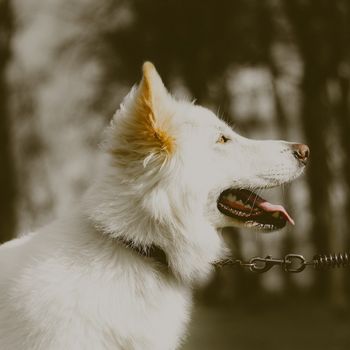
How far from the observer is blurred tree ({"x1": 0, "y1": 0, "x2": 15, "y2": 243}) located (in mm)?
16766

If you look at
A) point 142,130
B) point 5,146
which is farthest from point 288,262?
point 5,146

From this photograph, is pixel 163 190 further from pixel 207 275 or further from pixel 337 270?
pixel 337 270

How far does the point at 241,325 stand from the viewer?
1698 centimetres

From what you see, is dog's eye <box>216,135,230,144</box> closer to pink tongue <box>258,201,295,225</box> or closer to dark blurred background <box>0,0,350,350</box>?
pink tongue <box>258,201,295,225</box>

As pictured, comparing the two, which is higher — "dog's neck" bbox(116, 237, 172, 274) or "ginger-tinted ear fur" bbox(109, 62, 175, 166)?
"ginger-tinted ear fur" bbox(109, 62, 175, 166)

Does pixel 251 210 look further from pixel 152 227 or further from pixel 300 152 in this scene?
pixel 152 227

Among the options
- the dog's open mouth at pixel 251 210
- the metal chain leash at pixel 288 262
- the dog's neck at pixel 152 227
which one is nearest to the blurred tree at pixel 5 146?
the metal chain leash at pixel 288 262

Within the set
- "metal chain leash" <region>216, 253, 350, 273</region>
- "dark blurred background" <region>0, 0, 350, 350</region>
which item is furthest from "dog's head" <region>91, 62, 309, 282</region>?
"dark blurred background" <region>0, 0, 350, 350</region>

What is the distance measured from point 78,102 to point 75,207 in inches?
640

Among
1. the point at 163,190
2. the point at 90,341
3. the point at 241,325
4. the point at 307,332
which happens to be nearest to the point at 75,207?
the point at 163,190

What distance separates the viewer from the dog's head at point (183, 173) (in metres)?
4.14

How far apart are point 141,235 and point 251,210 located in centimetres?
89

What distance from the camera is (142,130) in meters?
4.18

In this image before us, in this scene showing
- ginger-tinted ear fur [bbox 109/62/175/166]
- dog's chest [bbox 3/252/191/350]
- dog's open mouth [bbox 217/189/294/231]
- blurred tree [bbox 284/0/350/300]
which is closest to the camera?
dog's chest [bbox 3/252/191/350]
